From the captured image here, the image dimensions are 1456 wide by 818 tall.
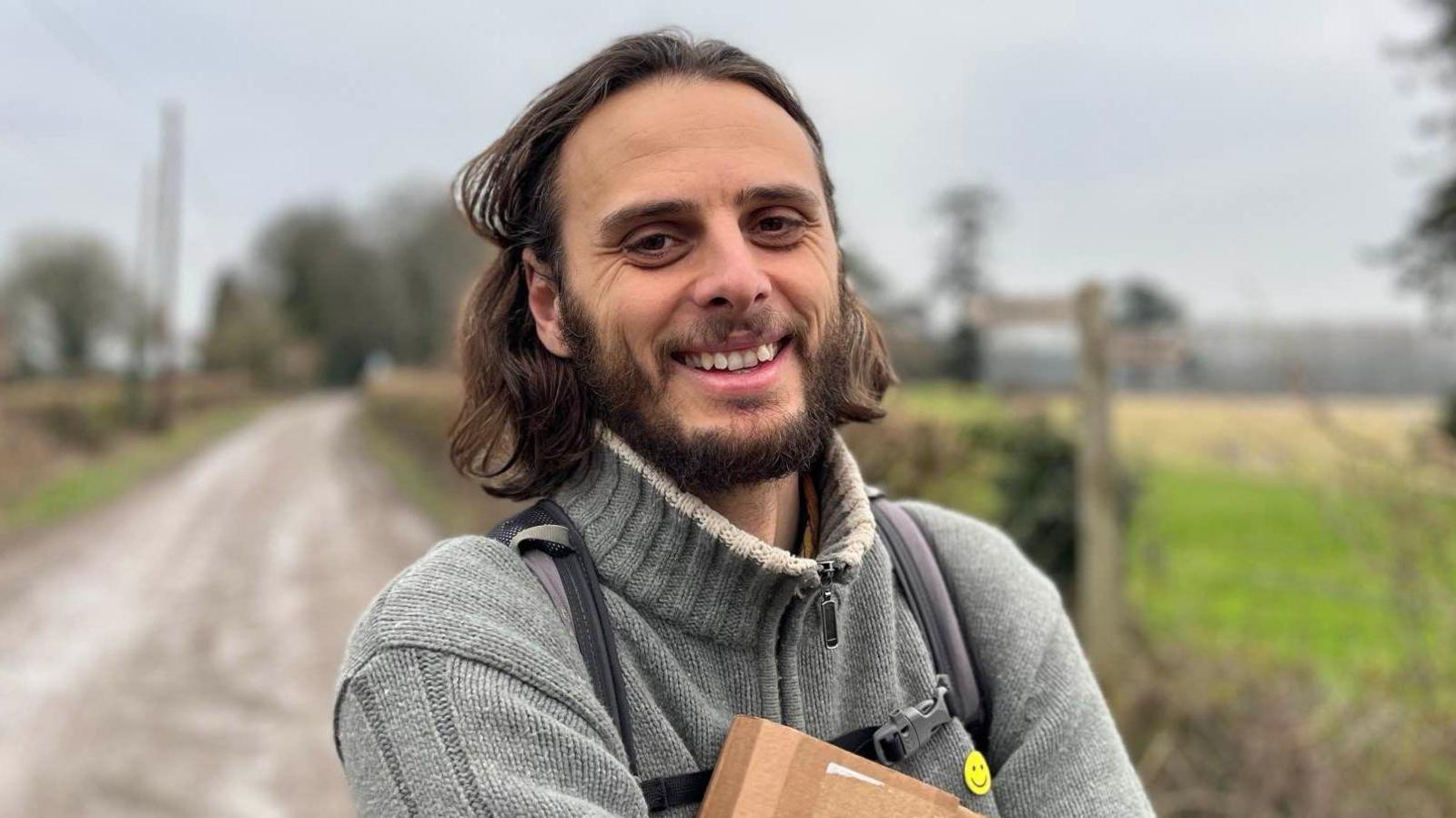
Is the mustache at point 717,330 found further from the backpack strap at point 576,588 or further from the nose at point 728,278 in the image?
the backpack strap at point 576,588

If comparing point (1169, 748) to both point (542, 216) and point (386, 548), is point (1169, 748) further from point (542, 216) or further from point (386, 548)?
point (386, 548)

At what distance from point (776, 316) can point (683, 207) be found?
0.63 ft

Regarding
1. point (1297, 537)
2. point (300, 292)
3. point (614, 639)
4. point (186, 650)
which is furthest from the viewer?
point (300, 292)

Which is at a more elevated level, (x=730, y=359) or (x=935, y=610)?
(x=730, y=359)

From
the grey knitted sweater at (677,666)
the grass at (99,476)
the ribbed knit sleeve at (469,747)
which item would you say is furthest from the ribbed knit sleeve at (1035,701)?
the grass at (99,476)

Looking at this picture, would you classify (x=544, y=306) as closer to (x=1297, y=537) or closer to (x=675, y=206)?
(x=675, y=206)

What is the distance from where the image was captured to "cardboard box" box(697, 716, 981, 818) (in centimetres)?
133

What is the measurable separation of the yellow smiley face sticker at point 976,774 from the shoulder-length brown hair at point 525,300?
2.03ft

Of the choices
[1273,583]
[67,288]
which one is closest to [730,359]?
[1273,583]

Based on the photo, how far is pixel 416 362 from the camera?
54688mm

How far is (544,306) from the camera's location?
1864mm

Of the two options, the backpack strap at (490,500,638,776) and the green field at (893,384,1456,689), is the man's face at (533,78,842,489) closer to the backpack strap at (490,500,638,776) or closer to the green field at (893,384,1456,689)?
the backpack strap at (490,500,638,776)

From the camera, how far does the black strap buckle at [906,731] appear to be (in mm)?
1551

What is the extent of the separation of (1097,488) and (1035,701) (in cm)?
411
